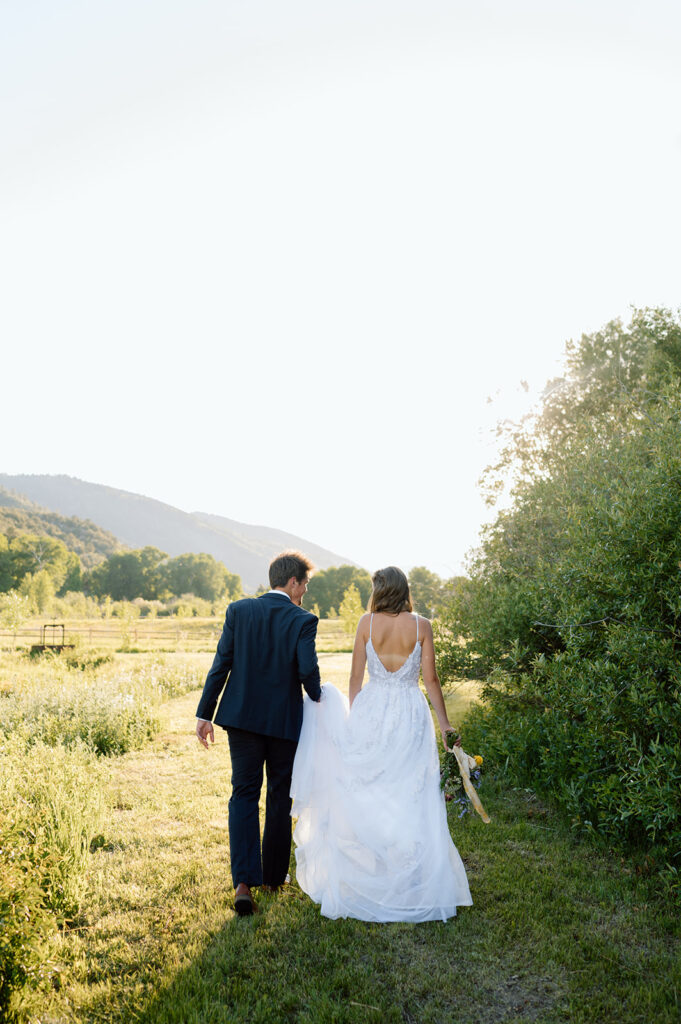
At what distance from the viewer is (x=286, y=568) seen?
502cm

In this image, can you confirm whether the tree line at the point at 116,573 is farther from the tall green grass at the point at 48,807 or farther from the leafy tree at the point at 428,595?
the leafy tree at the point at 428,595

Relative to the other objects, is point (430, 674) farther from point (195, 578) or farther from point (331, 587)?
point (195, 578)

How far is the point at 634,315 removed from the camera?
56.3ft

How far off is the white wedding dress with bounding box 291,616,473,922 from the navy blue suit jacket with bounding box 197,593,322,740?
1.15 feet

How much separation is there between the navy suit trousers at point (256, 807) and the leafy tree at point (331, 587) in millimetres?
70456

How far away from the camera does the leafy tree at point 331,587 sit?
7712 cm

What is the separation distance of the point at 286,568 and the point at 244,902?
8.01 feet

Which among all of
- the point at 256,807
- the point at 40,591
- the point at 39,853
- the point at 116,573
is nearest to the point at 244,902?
the point at 256,807

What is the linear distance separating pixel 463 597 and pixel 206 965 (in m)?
7.47

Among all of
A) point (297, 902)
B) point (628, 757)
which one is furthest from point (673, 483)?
point (297, 902)

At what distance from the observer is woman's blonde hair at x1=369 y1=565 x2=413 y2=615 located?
490cm

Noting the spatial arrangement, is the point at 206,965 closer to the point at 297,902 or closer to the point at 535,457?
the point at 297,902

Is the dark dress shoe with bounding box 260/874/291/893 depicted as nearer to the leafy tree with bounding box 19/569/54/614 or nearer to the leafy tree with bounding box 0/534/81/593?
the leafy tree with bounding box 19/569/54/614

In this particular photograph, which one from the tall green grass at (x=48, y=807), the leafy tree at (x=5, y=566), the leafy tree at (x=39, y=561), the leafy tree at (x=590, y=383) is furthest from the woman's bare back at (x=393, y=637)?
the leafy tree at (x=5, y=566)
